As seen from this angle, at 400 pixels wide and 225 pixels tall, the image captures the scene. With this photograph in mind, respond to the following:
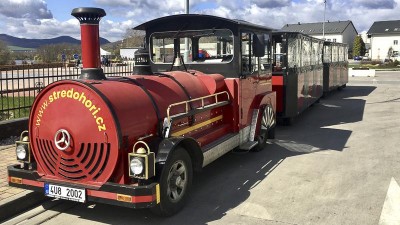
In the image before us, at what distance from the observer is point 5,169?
5.97 m

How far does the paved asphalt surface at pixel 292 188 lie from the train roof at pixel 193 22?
2.32 meters

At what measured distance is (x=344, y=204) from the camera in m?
5.06

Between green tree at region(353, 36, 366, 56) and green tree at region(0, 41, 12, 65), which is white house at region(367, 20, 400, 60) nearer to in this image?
green tree at region(353, 36, 366, 56)

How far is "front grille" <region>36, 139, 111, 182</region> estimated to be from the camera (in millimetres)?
4328

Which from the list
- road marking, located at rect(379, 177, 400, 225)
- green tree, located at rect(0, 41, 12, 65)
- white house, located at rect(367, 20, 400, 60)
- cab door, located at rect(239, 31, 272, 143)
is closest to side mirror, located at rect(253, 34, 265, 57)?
cab door, located at rect(239, 31, 272, 143)

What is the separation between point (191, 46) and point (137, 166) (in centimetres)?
344

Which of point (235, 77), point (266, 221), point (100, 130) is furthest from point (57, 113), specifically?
point (235, 77)

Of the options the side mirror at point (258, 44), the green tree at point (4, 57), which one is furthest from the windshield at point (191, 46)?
the green tree at point (4, 57)

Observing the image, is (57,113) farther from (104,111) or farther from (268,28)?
(268,28)

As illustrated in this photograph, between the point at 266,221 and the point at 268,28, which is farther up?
the point at 268,28

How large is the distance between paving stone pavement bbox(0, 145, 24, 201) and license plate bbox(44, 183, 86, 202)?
2.64ft

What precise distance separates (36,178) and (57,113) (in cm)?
79

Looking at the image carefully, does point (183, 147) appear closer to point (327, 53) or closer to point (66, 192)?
point (66, 192)

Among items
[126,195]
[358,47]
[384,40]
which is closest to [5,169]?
[126,195]
